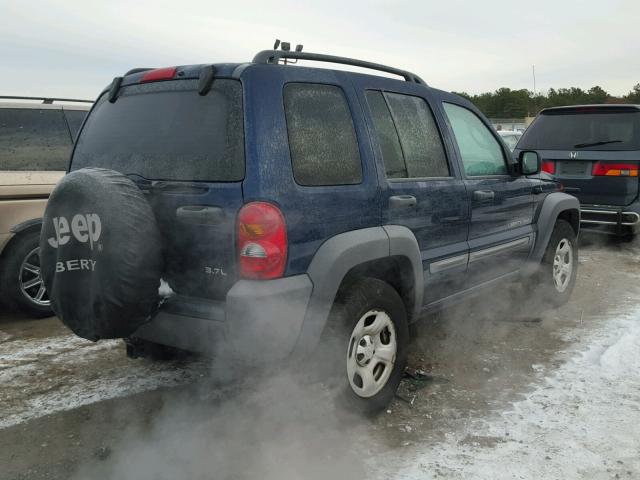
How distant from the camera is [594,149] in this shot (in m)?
6.98

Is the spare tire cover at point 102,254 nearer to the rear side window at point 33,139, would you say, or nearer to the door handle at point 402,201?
the door handle at point 402,201

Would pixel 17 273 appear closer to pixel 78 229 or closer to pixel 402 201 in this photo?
pixel 78 229

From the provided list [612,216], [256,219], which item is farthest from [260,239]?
[612,216]

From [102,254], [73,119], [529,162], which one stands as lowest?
[102,254]

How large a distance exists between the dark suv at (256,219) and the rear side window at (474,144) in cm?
50

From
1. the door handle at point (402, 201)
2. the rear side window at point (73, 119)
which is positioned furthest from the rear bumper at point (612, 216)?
the rear side window at point (73, 119)

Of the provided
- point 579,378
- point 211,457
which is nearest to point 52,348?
point 211,457

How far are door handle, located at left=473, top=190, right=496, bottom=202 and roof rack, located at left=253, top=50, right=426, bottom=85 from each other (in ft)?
2.65

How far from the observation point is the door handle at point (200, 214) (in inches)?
99.9

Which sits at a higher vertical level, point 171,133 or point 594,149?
point 171,133

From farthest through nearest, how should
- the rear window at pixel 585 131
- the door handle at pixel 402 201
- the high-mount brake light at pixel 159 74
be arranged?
the rear window at pixel 585 131, the door handle at pixel 402 201, the high-mount brake light at pixel 159 74

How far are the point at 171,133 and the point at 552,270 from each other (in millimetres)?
3538

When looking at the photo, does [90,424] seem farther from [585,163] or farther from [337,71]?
[585,163]

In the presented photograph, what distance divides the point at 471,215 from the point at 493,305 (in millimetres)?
1470
